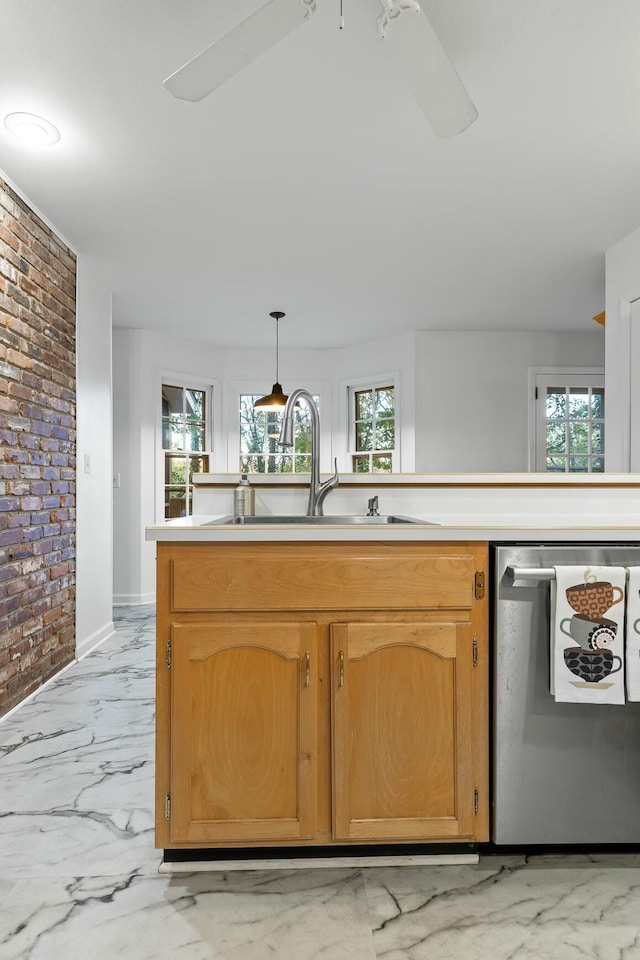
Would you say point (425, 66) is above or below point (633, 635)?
above

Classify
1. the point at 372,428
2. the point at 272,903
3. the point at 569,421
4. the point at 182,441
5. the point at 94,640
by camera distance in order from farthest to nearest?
the point at 372,428 → the point at 182,441 → the point at 569,421 → the point at 94,640 → the point at 272,903

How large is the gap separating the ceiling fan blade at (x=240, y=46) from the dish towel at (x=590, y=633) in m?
1.44

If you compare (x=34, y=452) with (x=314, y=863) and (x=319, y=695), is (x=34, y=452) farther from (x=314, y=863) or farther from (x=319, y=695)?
(x=314, y=863)

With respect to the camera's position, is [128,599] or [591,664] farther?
[128,599]

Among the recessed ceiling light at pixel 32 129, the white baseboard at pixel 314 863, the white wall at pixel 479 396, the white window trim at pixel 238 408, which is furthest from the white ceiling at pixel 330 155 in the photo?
the white baseboard at pixel 314 863

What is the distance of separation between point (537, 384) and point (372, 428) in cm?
153

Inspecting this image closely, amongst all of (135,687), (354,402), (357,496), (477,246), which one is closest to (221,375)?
(354,402)

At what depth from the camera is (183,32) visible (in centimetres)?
183

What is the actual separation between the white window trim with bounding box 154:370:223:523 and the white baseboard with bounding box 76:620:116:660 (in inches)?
53.9

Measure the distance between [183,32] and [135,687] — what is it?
104 inches

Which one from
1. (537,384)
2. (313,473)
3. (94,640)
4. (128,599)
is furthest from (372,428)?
(313,473)

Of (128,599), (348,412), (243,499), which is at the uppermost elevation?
(348,412)

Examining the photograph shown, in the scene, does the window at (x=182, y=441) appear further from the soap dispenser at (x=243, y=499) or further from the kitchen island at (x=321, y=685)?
the kitchen island at (x=321, y=685)

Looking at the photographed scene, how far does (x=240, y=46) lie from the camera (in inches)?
A: 58.2
